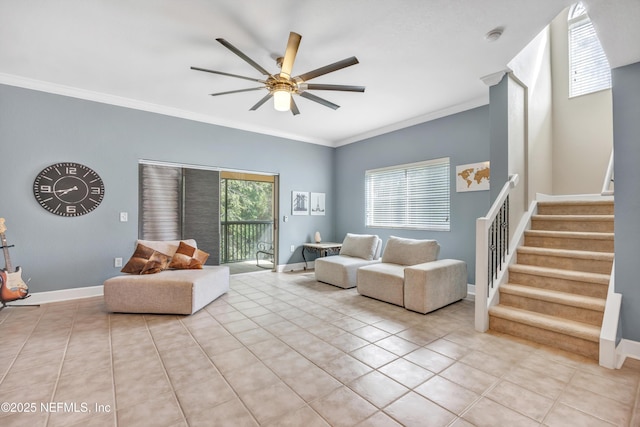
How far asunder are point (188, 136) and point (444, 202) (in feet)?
14.3

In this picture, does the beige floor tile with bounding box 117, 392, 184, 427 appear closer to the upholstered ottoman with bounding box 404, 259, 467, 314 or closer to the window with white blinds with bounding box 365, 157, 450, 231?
the upholstered ottoman with bounding box 404, 259, 467, 314

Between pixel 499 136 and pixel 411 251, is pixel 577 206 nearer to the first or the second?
pixel 499 136

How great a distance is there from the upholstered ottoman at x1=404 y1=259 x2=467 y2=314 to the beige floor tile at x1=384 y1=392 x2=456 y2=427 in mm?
1670

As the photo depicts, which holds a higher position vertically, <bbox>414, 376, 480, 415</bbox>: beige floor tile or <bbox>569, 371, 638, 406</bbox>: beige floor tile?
<bbox>569, 371, 638, 406</bbox>: beige floor tile

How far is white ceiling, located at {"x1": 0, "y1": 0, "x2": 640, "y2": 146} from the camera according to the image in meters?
2.33

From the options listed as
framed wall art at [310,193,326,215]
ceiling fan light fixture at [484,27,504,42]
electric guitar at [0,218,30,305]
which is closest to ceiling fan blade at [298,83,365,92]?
ceiling fan light fixture at [484,27,504,42]

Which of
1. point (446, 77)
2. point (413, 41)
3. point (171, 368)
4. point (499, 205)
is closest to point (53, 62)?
point (171, 368)

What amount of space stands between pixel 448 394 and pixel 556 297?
1.68 metres

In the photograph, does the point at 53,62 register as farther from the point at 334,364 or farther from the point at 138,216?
the point at 334,364

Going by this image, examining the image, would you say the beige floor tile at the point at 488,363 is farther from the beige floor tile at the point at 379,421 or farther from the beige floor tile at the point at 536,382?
the beige floor tile at the point at 379,421

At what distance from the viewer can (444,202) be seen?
15.4 ft

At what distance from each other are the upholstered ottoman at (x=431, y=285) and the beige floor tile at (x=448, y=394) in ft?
4.64

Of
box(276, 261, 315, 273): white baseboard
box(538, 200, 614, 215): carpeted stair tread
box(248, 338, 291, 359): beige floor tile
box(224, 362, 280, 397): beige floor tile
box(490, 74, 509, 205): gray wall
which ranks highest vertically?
box(490, 74, 509, 205): gray wall

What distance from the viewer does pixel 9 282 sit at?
3363mm
